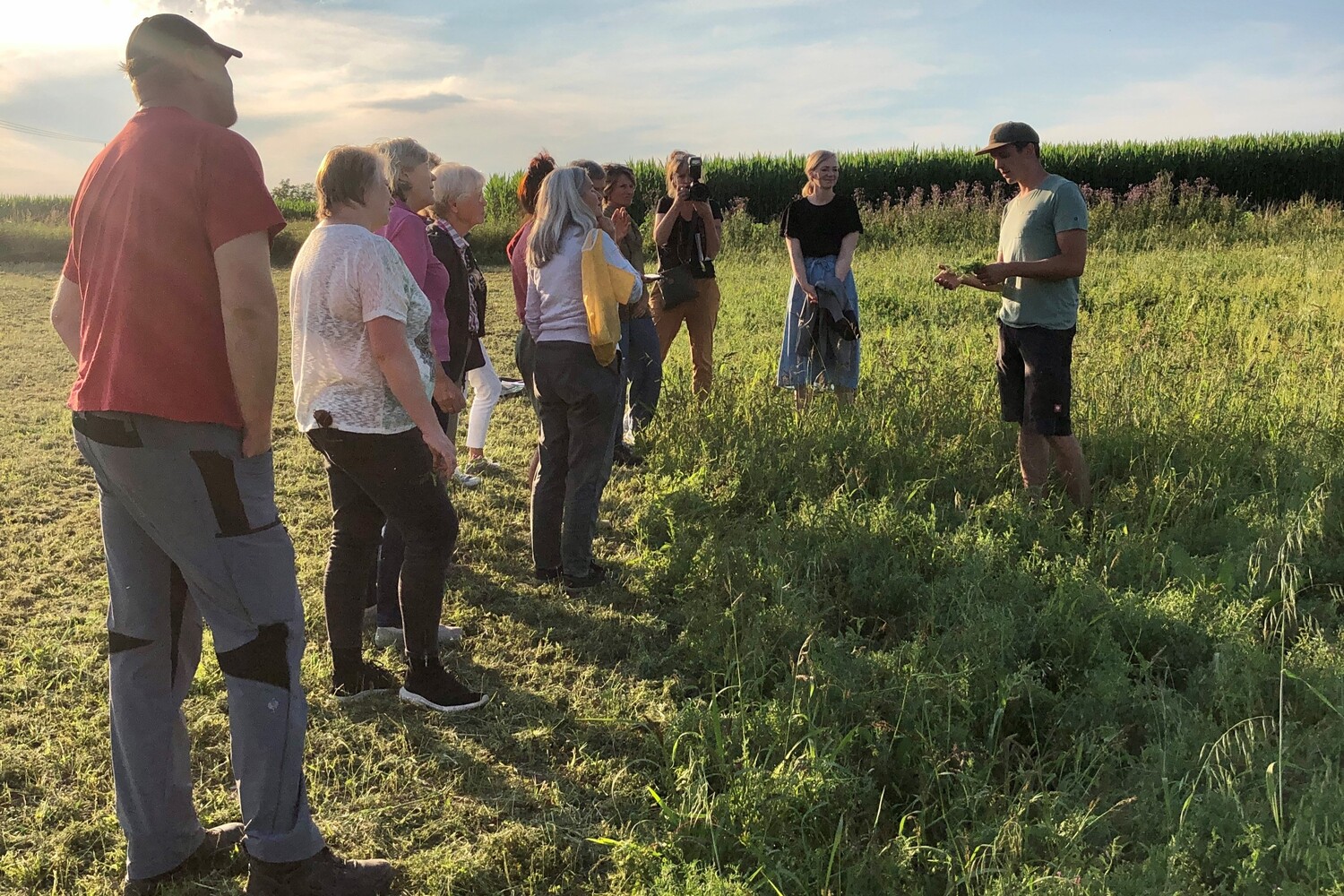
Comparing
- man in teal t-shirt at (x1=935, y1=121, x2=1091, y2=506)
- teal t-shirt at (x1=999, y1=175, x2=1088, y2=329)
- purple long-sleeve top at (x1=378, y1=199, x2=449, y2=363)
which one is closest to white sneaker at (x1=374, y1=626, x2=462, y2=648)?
purple long-sleeve top at (x1=378, y1=199, x2=449, y2=363)

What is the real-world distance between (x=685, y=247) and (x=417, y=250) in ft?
10.4

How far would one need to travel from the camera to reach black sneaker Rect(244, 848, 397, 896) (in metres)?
2.45

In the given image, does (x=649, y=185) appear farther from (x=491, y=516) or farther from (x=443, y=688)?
(x=443, y=688)

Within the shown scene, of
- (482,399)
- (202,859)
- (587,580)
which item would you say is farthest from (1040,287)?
(202,859)

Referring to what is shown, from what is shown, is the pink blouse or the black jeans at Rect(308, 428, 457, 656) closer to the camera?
the black jeans at Rect(308, 428, 457, 656)

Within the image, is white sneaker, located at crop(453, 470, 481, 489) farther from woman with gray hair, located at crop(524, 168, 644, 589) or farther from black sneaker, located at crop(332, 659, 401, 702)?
black sneaker, located at crop(332, 659, 401, 702)

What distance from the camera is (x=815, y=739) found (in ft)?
9.77

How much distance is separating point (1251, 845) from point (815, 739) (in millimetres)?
1192

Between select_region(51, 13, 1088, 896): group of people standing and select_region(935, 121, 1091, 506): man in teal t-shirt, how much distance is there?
1 centimetres

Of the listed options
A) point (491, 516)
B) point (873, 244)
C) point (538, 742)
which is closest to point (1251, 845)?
point (538, 742)

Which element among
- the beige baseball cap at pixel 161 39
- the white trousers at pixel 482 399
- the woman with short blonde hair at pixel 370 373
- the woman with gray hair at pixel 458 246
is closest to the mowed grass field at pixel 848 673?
the white trousers at pixel 482 399

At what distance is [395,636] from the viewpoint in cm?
415

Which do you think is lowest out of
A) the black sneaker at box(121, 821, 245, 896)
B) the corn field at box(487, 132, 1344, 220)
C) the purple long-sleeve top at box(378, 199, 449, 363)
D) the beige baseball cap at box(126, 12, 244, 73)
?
the black sneaker at box(121, 821, 245, 896)

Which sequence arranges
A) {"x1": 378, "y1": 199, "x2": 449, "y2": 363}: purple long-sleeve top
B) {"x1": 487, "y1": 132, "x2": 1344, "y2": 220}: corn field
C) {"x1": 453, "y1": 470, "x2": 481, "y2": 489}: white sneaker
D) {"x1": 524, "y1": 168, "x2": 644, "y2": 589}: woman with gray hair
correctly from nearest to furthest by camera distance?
{"x1": 378, "y1": 199, "x2": 449, "y2": 363}: purple long-sleeve top
{"x1": 524, "y1": 168, "x2": 644, "y2": 589}: woman with gray hair
{"x1": 453, "y1": 470, "x2": 481, "y2": 489}: white sneaker
{"x1": 487, "y1": 132, "x2": 1344, "y2": 220}: corn field
